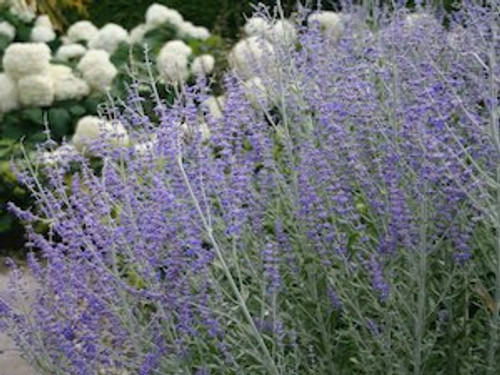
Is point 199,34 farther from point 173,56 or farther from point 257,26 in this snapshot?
point 257,26

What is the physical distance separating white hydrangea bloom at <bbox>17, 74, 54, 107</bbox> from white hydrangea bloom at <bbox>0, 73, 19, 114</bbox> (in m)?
0.04

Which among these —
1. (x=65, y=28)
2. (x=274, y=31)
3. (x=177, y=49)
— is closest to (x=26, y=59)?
(x=177, y=49)

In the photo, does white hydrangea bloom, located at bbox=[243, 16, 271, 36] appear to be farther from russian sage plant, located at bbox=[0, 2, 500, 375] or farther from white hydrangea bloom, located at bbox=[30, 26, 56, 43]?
white hydrangea bloom, located at bbox=[30, 26, 56, 43]

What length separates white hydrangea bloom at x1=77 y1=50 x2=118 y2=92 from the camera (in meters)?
5.90

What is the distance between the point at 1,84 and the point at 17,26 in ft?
3.68

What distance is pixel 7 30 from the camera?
6.51 metres

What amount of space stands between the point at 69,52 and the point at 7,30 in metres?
0.44

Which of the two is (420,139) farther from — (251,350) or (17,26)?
(17,26)

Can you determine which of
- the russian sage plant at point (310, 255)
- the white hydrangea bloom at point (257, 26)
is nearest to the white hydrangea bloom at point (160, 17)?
the white hydrangea bloom at point (257, 26)

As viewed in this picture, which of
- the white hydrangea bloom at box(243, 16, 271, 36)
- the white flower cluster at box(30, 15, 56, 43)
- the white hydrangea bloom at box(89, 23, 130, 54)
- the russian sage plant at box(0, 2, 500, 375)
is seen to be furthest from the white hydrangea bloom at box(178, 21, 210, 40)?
the russian sage plant at box(0, 2, 500, 375)

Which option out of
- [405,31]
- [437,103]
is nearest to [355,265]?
[437,103]

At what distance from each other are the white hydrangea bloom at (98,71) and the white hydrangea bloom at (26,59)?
30 centimetres

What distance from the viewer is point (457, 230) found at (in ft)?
7.56

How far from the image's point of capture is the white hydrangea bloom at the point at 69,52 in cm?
644
